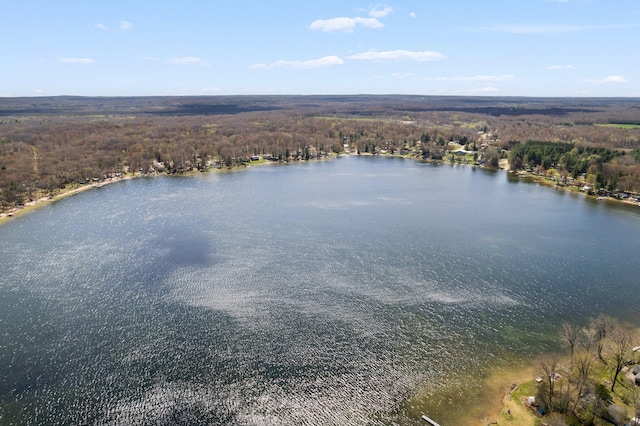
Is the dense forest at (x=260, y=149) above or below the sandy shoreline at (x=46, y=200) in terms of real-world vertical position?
above

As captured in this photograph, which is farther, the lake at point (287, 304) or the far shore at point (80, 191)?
the far shore at point (80, 191)

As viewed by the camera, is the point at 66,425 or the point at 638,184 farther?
the point at 638,184

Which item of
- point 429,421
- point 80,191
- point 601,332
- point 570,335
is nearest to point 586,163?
point 601,332

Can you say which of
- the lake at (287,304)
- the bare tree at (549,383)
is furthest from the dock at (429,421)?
the bare tree at (549,383)

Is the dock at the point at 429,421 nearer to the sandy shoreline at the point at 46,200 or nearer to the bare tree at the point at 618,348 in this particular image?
the bare tree at the point at 618,348

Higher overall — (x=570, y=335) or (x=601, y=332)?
(x=570, y=335)

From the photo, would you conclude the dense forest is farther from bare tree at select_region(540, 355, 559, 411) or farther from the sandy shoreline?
bare tree at select_region(540, 355, 559, 411)

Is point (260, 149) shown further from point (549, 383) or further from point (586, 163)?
point (549, 383)

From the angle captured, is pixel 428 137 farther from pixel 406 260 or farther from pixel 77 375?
pixel 77 375

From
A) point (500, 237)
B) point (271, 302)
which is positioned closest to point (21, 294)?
point (271, 302)
